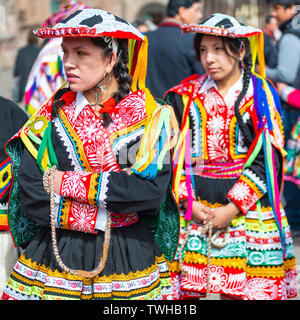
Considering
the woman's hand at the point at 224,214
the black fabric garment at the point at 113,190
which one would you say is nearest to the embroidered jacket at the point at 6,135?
the black fabric garment at the point at 113,190

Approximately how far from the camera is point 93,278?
8.34ft

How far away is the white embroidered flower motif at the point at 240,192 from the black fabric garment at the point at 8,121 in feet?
3.88

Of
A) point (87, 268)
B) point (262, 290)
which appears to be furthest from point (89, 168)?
point (262, 290)

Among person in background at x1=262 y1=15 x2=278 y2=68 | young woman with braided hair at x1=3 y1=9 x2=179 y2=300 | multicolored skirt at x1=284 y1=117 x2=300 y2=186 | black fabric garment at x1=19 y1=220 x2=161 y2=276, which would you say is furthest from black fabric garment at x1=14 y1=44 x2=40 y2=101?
black fabric garment at x1=19 y1=220 x2=161 y2=276

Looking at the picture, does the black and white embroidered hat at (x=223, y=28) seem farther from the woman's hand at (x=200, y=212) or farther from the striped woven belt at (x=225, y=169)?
the woman's hand at (x=200, y=212)

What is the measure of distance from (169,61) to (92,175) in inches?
131

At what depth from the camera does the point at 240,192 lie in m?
3.40

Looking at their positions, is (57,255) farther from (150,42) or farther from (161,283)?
(150,42)

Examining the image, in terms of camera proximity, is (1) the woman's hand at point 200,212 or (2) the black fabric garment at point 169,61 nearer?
(1) the woman's hand at point 200,212

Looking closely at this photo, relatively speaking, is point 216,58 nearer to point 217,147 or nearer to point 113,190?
point 217,147

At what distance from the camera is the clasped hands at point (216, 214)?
3.44 meters

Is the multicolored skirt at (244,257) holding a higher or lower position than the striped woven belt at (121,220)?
lower

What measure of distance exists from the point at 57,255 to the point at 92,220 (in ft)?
0.65

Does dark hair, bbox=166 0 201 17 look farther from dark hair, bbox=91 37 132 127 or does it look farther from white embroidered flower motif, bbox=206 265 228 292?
dark hair, bbox=91 37 132 127
